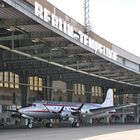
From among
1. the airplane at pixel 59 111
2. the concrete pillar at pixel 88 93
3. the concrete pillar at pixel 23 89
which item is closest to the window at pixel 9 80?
the concrete pillar at pixel 23 89

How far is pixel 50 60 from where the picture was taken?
44938 millimetres

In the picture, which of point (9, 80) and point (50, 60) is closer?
point (50, 60)

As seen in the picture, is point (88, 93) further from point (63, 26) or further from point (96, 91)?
point (63, 26)

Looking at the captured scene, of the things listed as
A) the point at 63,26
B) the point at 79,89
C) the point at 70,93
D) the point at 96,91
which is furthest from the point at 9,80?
the point at 96,91

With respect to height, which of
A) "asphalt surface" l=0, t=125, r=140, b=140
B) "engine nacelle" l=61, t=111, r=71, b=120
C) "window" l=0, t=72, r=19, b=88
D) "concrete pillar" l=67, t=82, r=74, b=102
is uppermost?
"window" l=0, t=72, r=19, b=88

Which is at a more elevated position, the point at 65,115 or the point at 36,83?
the point at 36,83

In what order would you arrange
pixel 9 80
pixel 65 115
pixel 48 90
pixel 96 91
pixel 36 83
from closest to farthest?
pixel 65 115, pixel 9 80, pixel 36 83, pixel 48 90, pixel 96 91

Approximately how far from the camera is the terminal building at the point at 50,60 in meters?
32.3

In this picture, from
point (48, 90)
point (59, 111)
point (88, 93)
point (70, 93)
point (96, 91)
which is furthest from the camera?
point (96, 91)

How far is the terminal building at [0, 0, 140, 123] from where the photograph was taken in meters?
32.3

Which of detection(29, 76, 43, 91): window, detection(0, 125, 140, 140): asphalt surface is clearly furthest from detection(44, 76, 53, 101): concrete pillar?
detection(0, 125, 140, 140): asphalt surface

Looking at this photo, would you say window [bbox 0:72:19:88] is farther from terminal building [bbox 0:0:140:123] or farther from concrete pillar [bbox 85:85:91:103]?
concrete pillar [bbox 85:85:91:103]

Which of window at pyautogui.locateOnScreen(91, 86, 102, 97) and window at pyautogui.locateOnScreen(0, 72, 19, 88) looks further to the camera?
window at pyautogui.locateOnScreen(91, 86, 102, 97)

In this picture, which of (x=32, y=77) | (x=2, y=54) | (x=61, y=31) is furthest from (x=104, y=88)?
(x=61, y=31)
